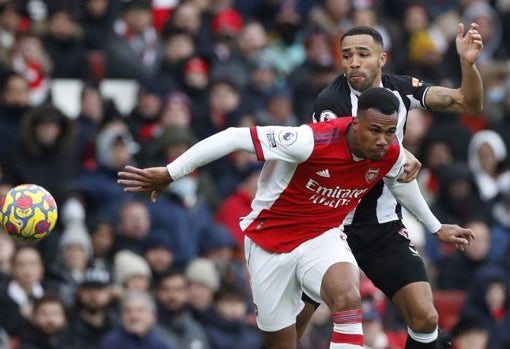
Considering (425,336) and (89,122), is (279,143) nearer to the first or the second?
(425,336)

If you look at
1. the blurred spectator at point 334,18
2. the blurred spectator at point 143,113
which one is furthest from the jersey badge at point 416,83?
the blurred spectator at point 334,18

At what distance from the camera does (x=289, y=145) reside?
1014cm

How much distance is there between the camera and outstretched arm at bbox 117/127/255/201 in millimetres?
9984

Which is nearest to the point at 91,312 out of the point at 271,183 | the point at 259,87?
the point at 271,183

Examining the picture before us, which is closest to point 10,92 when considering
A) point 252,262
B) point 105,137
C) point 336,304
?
point 105,137

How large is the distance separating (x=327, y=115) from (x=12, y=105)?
209 inches

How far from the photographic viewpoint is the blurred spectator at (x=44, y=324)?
13.0m

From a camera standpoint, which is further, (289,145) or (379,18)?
(379,18)

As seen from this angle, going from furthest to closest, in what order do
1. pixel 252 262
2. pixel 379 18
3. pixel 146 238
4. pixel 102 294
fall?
pixel 379 18 → pixel 146 238 → pixel 102 294 → pixel 252 262

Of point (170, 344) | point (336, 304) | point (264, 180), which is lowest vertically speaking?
point (170, 344)

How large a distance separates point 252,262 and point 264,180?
24.2 inches

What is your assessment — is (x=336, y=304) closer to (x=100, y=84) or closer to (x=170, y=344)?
(x=170, y=344)

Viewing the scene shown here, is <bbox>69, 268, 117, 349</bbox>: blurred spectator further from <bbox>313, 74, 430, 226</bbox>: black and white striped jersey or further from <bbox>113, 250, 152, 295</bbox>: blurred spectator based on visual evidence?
<bbox>313, 74, 430, 226</bbox>: black and white striped jersey

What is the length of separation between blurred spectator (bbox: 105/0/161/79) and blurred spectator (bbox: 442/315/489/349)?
475 centimetres
